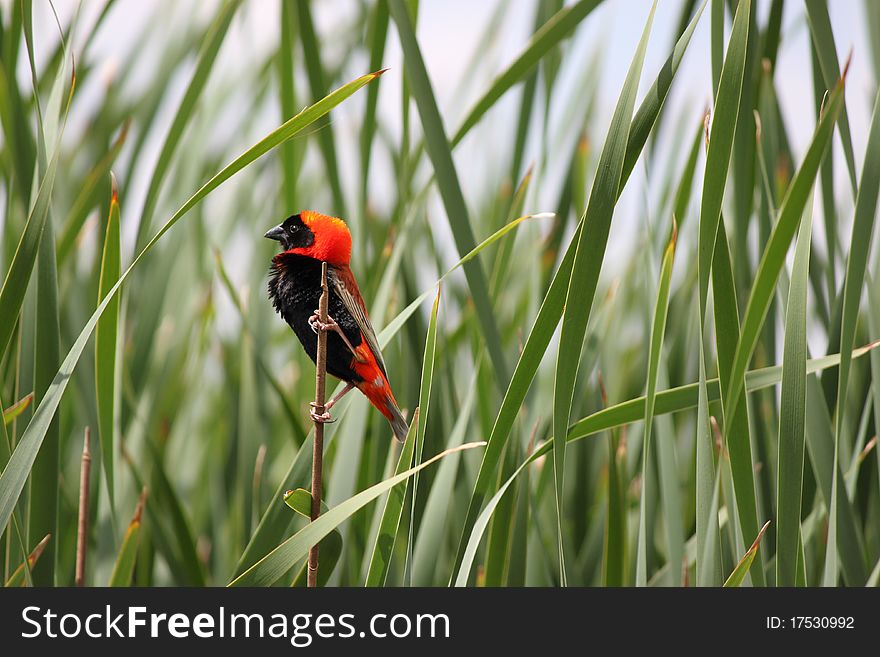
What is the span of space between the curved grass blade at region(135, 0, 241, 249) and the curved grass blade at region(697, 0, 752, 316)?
1.43 feet

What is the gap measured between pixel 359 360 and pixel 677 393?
27 centimetres

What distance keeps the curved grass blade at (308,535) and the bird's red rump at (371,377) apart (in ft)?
0.20

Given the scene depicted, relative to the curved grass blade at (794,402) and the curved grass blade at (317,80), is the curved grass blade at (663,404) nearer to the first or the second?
the curved grass blade at (794,402)

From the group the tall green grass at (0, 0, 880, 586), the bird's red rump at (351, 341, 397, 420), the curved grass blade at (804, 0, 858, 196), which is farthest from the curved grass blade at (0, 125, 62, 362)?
the curved grass blade at (804, 0, 858, 196)

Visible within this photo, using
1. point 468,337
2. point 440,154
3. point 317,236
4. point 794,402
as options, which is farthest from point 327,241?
point 468,337

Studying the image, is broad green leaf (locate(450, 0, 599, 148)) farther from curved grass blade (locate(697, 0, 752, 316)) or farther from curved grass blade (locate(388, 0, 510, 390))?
curved grass blade (locate(697, 0, 752, 316))

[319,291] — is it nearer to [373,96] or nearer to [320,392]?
[320,392]

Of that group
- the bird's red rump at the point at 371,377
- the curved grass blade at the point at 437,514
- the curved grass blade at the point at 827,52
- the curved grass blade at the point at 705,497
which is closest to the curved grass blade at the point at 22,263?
the bird's red rump at the point at 371,377

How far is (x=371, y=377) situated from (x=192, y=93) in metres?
0.35

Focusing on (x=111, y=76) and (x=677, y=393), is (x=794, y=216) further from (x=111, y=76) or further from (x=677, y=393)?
(x=111, y=76)

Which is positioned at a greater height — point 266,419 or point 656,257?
point 656,257

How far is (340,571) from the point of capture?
83 centimetres
